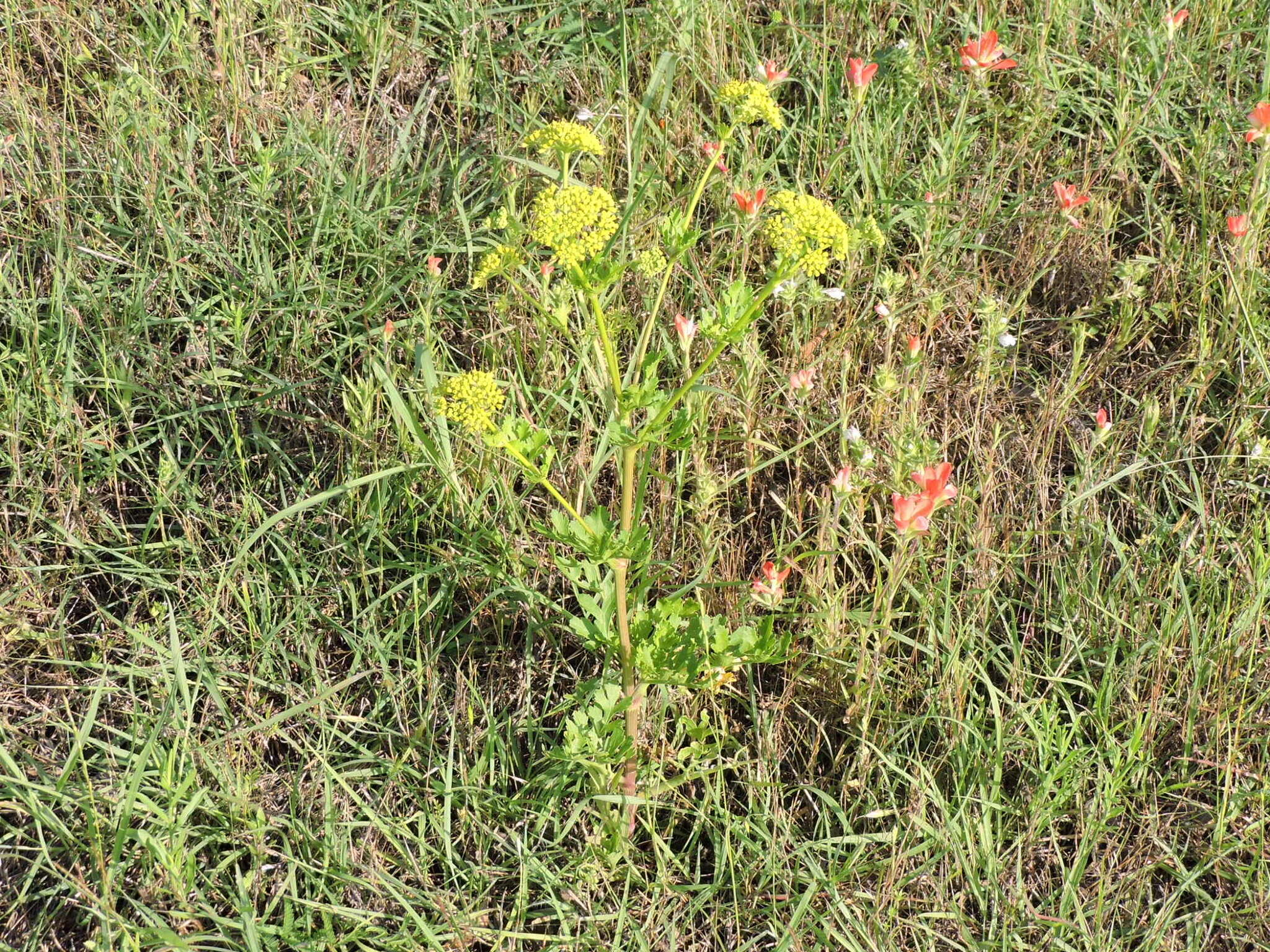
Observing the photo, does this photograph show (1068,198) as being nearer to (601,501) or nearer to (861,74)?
(861,74)

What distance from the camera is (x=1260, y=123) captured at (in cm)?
261

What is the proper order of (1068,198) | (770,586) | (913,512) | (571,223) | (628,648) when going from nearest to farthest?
(571,223), (628,648), (913,512), (770,586), (1068,198)

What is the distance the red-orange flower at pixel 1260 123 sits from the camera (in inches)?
102

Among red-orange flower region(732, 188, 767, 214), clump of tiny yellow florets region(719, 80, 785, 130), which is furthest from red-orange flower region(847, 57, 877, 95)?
clump of tiny yellow florets region(719, 80, 785, 130)

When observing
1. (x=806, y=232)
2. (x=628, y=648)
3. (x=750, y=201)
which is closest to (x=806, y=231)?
(x=806, y=232)

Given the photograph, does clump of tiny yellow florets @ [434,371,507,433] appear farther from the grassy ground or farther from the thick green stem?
the grassy ground

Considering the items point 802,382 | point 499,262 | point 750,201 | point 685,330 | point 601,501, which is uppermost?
point 499,262

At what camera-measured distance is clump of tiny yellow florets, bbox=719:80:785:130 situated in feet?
5.93

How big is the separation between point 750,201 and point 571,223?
1081mm

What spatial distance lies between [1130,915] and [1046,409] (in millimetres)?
1047

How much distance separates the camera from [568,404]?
250 centimetres

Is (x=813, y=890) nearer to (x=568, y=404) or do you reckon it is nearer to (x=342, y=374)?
(x=568, y=404)

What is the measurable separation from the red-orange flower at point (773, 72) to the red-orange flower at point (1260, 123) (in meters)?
1.07

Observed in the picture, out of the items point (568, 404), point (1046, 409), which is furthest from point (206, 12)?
point (1046, 409)
